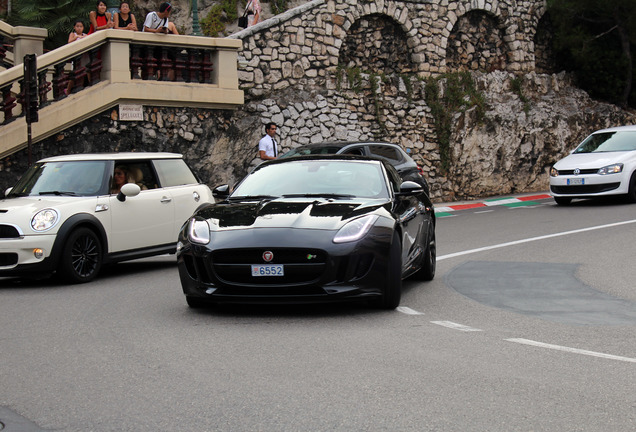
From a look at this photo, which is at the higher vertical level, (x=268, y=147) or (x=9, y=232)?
(x=268, y=147)

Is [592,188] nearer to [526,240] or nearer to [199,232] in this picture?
[526,240]

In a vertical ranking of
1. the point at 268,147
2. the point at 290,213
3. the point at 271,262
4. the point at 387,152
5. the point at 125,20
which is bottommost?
the point at 271,262

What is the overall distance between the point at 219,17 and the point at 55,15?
495 centimetres

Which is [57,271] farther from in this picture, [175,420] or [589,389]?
A: [589,389]

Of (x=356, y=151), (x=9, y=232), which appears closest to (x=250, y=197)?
(x=9, y=232)

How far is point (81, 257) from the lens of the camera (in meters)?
11.2

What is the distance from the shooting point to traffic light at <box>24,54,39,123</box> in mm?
15652

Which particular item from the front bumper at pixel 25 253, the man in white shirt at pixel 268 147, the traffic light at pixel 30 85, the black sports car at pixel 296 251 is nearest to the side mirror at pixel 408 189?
the black sports car at pixel 296 251

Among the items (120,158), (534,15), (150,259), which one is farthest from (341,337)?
(534,15)

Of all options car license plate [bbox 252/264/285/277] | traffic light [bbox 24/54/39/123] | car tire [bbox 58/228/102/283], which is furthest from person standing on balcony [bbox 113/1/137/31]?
car license plate [bbox 252/264/285/277]

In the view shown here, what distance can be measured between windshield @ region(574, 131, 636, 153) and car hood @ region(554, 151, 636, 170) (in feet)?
1.48

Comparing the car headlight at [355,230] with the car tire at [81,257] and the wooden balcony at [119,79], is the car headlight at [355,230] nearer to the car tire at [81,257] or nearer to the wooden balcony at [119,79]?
the car tire at [81,257]

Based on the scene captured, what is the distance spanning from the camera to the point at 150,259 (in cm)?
1445

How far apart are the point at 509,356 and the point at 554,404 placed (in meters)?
1.33
